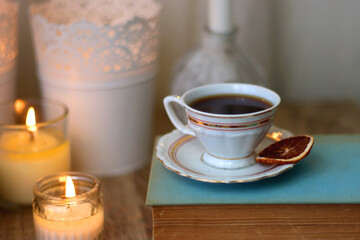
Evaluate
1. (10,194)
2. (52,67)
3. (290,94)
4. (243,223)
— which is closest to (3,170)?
(10,194)

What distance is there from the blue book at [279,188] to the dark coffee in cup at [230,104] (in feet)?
0.23

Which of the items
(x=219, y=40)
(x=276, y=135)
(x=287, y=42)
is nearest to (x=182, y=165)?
(x=276, y=135)

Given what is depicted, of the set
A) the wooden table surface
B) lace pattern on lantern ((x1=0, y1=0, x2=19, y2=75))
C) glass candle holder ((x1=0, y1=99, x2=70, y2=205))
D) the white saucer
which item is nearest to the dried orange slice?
the white saucer

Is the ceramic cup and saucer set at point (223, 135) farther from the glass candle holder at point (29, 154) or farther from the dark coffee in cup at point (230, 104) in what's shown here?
the glass candle holder at point (29, 154)

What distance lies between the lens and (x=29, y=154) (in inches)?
26.0

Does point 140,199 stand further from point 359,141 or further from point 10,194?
point 359,141

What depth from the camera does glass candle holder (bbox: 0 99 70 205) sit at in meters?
0.66

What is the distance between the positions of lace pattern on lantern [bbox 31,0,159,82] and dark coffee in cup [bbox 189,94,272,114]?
0.21m

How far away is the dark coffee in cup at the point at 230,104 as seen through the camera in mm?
530

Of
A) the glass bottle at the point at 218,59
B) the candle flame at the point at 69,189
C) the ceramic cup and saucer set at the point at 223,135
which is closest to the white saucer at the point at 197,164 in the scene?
the ceramic cup and saucer set at the point at 223,135

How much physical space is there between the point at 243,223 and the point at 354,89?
661mm

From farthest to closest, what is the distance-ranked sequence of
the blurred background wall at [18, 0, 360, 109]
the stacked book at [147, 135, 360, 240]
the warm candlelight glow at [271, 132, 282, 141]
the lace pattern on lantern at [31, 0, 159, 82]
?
the blurred background wall at [18, 0, 360, 109] < the lace pattern on lantern at [31, 0, 159, 82] < the warm candlelight glow at [271, 132, 282, 141] < the stacked book at [147, 135, 360, 240]

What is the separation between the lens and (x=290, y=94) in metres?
1.04

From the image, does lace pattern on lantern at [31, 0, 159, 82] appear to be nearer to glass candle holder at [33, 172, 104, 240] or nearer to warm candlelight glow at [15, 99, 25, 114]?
warm candlelight glow at [15, 99, 25, 114]
